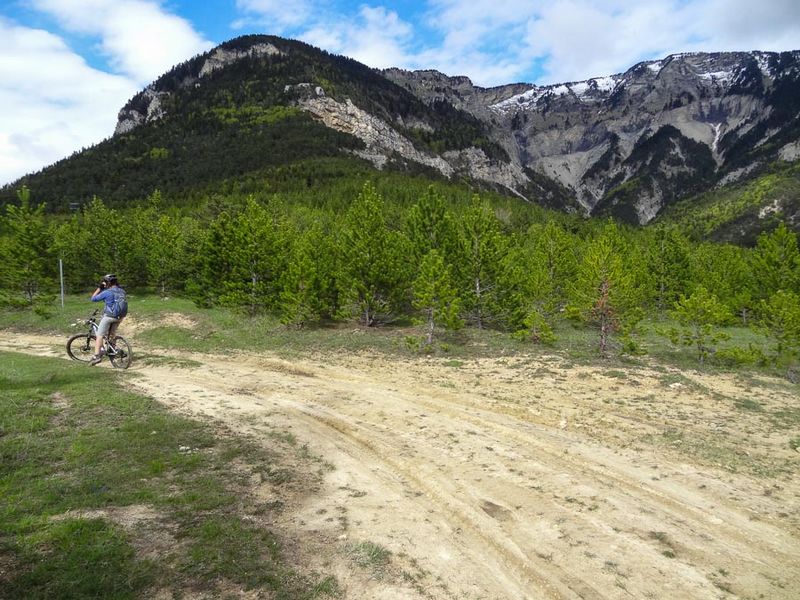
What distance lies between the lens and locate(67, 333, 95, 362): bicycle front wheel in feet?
53.0

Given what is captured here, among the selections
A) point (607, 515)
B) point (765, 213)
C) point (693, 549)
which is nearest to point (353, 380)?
point (607, 515)

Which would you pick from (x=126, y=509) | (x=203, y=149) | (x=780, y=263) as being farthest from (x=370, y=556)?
(x=203, y=149)

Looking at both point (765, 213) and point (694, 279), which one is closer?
point (694, 279)

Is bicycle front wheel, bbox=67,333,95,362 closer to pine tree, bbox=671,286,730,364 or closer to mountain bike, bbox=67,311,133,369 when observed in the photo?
mountain bike, bbox=67,311,133,369

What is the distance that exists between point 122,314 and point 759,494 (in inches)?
667

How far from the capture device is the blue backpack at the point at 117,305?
1398 cm

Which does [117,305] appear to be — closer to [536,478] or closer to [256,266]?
[536,478]

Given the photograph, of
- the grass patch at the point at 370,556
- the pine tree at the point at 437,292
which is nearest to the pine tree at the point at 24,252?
the pine tree at the point at 437,292

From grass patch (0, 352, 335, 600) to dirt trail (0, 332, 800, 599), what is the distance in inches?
31.9

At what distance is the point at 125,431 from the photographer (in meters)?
8.32

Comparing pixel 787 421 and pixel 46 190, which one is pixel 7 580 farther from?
pixel 46 190

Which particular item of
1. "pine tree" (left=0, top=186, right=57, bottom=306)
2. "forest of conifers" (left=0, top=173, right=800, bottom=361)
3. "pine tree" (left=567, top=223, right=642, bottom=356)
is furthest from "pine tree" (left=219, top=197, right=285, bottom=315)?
"pine tree" (left=567, top=223, right=642, bottom=356)

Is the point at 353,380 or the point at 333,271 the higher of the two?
the point at 333,271

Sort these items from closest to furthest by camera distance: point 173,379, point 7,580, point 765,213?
point 7,580
point 173,379
point 765,213
